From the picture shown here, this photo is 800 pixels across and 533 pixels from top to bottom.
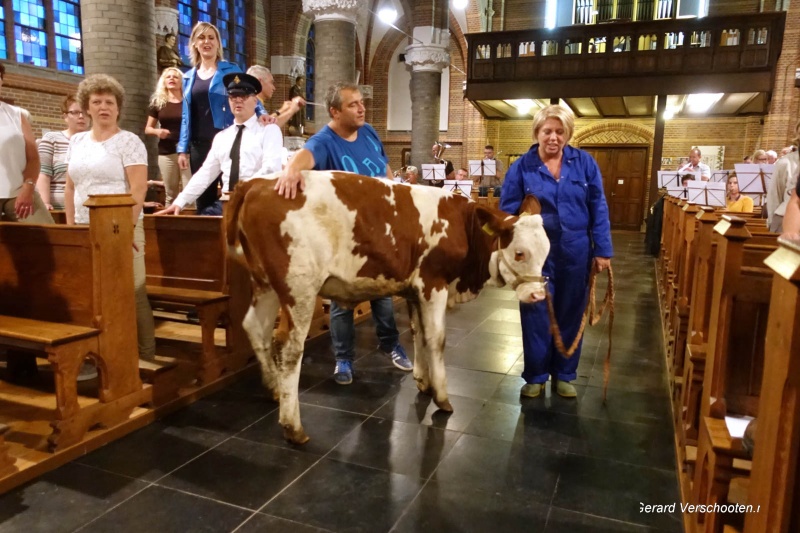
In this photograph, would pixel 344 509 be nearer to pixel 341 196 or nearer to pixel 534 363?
pixel 341 196

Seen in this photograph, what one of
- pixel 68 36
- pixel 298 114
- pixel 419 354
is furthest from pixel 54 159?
pixel 298 114

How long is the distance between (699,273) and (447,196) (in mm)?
1407

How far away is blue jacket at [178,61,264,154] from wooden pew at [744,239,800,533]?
396cm

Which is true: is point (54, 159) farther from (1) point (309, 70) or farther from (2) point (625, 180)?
(1) point (309, 70)

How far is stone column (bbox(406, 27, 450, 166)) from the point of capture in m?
15.3

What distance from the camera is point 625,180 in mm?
18578

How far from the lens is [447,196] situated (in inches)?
127

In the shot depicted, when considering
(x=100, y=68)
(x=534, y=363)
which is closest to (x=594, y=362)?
(x=534, y=363)

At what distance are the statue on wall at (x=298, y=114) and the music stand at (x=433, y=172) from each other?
4956mm

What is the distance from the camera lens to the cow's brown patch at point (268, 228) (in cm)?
279

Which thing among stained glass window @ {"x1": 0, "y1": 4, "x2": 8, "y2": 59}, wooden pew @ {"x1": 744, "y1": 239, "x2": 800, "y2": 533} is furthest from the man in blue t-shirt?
stained glass window @ {"x1": 0, "y1": 4, "x2": 8, "y2": 59}

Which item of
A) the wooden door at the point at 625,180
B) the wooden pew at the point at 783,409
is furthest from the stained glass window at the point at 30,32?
the wooden door at the point at 625,180

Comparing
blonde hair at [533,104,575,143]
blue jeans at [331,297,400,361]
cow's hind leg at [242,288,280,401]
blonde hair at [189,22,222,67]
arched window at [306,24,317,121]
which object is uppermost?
arched window at [306,24,317,121]

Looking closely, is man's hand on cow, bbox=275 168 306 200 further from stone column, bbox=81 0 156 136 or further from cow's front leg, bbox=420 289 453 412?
stone column, bbox=81 0 156 136
